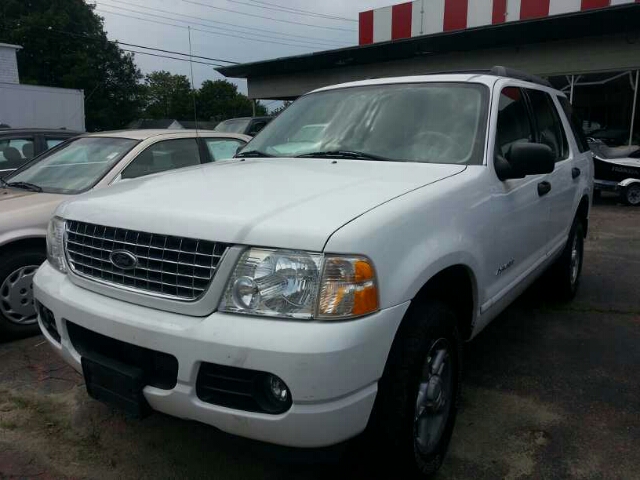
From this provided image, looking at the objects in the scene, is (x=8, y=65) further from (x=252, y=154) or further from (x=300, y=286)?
(x=300, y=286)

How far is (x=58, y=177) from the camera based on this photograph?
4719 mm

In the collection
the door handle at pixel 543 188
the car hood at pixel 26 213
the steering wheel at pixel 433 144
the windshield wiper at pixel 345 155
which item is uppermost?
the steering wheel at pixel 433 144

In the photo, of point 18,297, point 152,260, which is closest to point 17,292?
point 18,297

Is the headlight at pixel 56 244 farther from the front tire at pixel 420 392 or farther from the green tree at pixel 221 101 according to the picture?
the green tree at pixel 221 101

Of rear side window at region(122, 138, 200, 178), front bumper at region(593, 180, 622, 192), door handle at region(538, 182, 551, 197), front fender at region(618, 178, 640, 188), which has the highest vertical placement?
rear side window at region(122, 138, 200, 178)

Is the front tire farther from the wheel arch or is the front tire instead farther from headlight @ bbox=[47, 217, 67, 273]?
headlight @ bbox=[47, 217, 67, 273]

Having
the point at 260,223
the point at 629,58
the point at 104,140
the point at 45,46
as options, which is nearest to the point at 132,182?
the point at 260,223

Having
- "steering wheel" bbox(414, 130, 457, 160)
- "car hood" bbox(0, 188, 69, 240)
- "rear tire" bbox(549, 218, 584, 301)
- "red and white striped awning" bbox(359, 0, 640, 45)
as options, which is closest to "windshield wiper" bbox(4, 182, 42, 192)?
"car hood" bbox(0, 188, 69, 240)

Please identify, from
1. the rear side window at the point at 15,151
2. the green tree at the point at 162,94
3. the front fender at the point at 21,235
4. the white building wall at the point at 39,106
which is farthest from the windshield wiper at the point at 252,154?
the green tree at the point at 162,94

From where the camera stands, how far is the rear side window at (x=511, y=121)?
3.15 metres

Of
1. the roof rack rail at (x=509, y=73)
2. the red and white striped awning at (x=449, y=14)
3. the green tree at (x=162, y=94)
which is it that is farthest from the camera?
the green tree at (x=162, y=94)

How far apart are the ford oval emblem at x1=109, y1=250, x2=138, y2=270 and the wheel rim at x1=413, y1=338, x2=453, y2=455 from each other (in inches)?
48.6

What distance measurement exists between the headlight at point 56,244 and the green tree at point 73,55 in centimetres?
4393

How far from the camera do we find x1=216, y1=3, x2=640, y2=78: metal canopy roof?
490 inches
